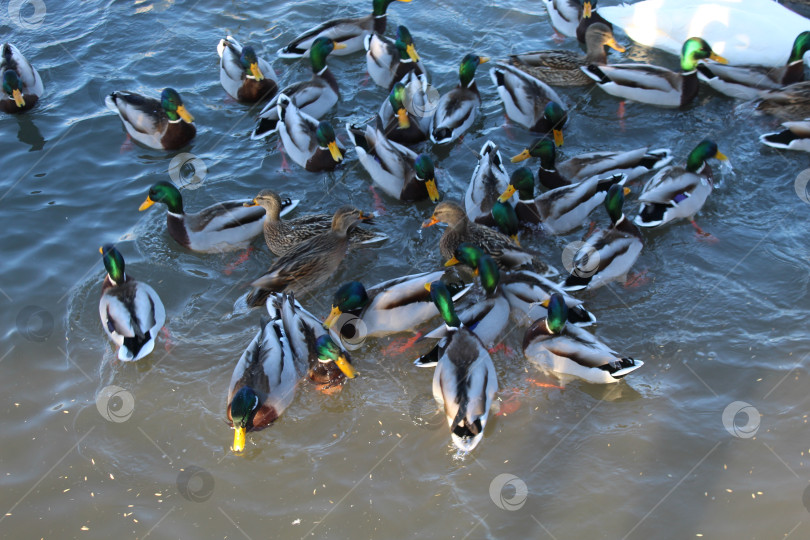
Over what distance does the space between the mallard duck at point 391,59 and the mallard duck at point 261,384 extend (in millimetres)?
4613

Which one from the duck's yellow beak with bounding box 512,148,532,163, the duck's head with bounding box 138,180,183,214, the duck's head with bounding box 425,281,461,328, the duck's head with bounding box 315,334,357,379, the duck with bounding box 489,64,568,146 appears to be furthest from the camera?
the duck with bounding box 489,64,568,146

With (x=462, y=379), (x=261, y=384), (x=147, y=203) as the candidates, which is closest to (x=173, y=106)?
(x=147, y=203)

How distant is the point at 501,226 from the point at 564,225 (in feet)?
2.24

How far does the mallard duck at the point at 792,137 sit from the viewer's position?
7.70 meters

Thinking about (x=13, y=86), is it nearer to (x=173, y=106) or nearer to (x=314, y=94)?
(x=173, y=106)

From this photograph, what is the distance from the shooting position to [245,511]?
5070 mm

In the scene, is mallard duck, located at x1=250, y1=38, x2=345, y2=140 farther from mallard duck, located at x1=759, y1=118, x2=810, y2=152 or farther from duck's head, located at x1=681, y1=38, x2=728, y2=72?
mallard duck, located at x1=759, y1=118, x2=810, y2=152

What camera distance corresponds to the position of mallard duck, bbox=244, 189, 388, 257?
721 centimetres

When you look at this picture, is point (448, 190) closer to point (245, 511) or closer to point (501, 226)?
point (501, 226)

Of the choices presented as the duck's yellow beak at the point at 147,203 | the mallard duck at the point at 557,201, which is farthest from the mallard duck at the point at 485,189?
the duck's yellow beak at the point at 147,203

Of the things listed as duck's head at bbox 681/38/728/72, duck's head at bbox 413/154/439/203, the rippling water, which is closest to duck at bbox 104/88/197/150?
the rippling water

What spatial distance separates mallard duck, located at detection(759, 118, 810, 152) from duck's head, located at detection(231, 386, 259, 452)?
6.08m

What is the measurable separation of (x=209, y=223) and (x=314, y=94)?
258 centimetres

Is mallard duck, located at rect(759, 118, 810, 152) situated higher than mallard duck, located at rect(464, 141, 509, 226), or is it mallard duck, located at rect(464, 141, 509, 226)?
mallard duck, located at rect(759, 118, 810, 152)
